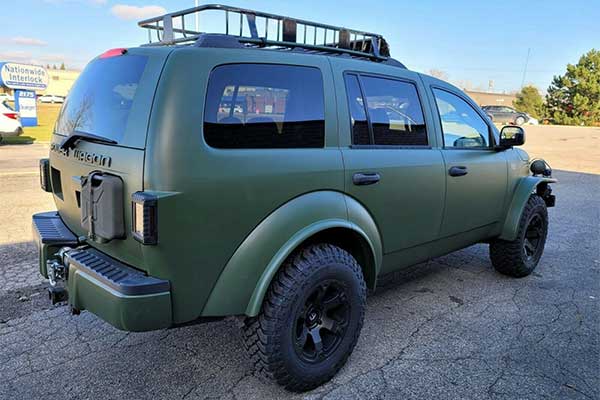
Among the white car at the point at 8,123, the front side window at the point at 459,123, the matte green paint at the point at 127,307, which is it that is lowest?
the matte green paint at the point at 127,307

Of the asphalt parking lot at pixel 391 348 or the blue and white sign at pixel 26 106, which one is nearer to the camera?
the asphalt parking lot at pixel 391 348

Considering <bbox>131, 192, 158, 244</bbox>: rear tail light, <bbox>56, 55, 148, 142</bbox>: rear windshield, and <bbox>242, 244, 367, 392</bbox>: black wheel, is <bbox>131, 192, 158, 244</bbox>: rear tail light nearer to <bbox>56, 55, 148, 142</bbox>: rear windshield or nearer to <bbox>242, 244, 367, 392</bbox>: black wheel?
<bbox>56, 55, 148, 142</bbox>: rear windshield

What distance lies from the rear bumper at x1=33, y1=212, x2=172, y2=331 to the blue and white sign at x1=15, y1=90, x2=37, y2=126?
1914 cm

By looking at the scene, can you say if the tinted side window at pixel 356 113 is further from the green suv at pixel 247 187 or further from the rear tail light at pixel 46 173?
the rear tail light at pixel 46 173

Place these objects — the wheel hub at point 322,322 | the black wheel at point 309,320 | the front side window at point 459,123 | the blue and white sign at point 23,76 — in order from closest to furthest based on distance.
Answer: the black wheel at point 309,320, the wheel hub at point 322,322, the front side window at point 459,123, the blue and white sign at point 23,76

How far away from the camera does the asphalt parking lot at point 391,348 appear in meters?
2.65

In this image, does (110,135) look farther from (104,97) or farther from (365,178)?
(365,178)

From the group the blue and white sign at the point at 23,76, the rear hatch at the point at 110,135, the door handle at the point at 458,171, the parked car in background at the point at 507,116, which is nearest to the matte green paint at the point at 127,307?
the rear hatch at the point at 110,135

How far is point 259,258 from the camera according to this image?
Result: 237cm

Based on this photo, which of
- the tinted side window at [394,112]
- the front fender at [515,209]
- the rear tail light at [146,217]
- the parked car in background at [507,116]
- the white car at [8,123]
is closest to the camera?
the rear tail light at [146,217]

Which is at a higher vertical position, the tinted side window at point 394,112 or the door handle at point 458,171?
the tinted side window at point 394,112

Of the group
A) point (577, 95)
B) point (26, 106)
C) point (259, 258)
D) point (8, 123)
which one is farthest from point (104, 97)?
point (577, 95)

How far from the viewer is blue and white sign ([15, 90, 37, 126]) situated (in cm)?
1838

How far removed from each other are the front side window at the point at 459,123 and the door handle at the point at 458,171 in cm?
18
